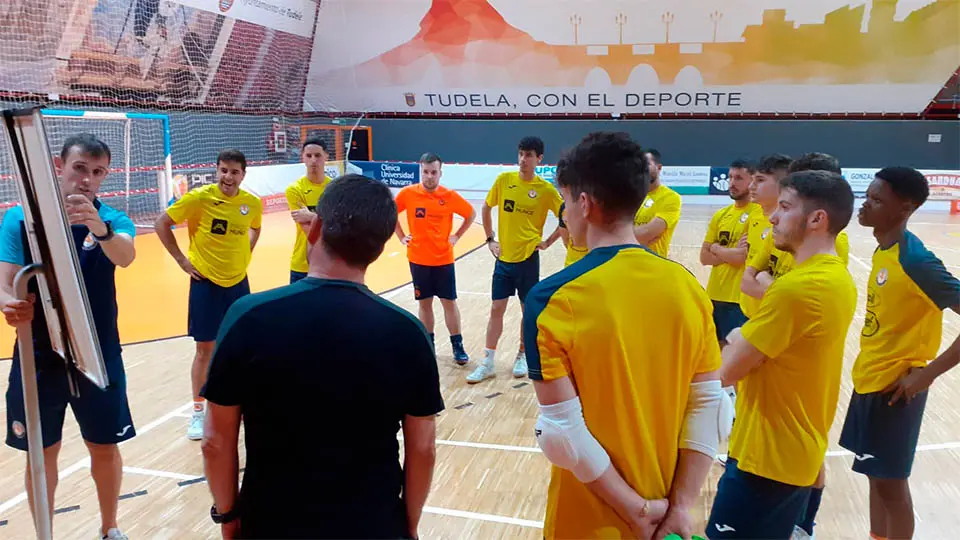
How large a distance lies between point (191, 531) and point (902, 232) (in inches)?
160

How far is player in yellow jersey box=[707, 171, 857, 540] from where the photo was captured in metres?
2.36

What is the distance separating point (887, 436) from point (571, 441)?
214 centimetres

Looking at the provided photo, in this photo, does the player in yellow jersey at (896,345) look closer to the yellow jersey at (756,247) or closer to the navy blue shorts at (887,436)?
the navy blue shorts at (887,436)

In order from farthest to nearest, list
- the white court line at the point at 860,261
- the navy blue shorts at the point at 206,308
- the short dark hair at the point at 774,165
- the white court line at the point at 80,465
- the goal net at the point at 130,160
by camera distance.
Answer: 1. the goal net at the point at 130,160
2. the white court line at the point at 860,261
3. the navy blue shorts at the point at 206,308
4. the short dark hair at the point at 774,165
5. the white court line at the point at 80,465

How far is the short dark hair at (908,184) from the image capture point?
3.05 m

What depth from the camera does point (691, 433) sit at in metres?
1.93

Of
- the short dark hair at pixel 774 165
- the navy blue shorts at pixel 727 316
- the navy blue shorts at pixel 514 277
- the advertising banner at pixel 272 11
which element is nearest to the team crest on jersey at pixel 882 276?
the short dark hair at pixel 774 165

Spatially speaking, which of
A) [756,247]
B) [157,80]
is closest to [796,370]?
[756,247]

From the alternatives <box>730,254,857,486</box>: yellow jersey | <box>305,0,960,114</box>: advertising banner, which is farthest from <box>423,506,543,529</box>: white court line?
<box>305,0,960,114</box>: advertising banner

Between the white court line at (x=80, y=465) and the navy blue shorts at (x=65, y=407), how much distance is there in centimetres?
106

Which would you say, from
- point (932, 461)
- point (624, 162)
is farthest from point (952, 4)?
point (624, 162)

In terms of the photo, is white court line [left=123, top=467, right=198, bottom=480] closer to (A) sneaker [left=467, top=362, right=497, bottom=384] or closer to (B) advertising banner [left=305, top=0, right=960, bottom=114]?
(A) sneaker [left=467, top=362, right=497, bottom=384]

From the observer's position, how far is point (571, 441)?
175 cm

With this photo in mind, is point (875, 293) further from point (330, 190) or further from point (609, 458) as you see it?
point (330, 190)
